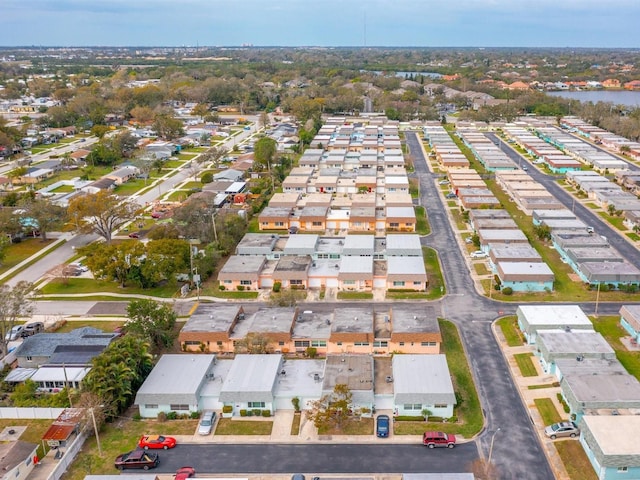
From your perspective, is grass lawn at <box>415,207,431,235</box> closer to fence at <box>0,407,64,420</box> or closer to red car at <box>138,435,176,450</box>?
red car at <box>138,435,176,450</box>

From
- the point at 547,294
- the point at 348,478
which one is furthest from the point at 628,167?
the point at 348,478

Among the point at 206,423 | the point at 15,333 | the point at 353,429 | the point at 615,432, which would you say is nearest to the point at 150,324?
the point at 206,423

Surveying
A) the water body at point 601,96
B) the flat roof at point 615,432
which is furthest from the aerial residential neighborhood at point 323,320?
the water body at point 601,96

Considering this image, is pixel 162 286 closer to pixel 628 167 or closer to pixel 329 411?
pixel 329 411

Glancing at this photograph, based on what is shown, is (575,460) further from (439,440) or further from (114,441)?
(114,441)

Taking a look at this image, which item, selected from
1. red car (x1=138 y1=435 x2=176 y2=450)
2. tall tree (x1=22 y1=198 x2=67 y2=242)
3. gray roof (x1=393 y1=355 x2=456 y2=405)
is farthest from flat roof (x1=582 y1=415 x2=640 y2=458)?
tall tree (x1=22 y1=198 x2=67 y2=242)
